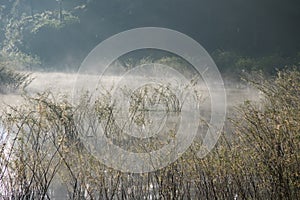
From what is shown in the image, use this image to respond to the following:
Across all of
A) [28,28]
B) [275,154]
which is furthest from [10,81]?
[28,28]

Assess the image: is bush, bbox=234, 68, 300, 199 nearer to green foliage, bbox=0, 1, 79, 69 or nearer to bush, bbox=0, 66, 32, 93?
bush, bbox=0, 66, 32, 93

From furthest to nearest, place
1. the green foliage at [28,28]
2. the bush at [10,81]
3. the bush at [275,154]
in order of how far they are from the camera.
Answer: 1. the green foliage at [28,28]
2. the bush at [10,81]
3. the bush at [275,154]

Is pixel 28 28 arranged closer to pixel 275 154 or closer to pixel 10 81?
pixel 10 81

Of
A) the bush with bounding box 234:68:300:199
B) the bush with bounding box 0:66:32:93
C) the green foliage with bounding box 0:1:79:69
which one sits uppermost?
the green foliage with bounding box 0:1:79:69

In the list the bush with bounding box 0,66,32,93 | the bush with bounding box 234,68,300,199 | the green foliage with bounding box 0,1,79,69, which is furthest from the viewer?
the green foliage with bounding box 0,1,79,69

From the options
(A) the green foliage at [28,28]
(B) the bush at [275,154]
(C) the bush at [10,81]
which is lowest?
(B) the bush at [275,154]

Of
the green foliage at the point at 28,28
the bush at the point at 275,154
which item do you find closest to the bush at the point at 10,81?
the green foliage at the point at 28,28

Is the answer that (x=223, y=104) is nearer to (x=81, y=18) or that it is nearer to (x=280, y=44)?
(x=280, y=44)

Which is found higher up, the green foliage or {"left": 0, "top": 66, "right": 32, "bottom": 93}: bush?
the green foliage

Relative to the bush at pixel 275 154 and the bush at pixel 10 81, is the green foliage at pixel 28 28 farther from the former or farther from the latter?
the bush at pixel 275 154

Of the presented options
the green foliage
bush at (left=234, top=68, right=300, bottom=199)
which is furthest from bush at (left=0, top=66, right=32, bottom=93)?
bush at (left=234, top=68, right=300, bottom=199)

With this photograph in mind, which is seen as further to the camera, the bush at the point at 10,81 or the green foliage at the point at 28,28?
the green foliage at the point at 28,28

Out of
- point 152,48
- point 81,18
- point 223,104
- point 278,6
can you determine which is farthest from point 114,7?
point 223,104

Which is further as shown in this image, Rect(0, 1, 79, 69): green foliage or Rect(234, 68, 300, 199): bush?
Rect(0, 1, 79, 69): green foliage
